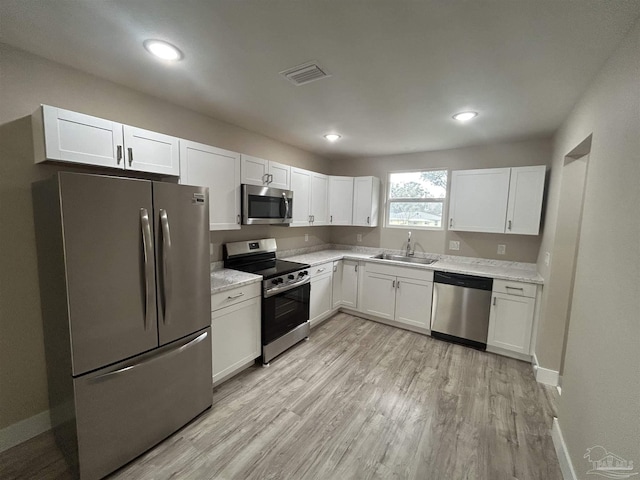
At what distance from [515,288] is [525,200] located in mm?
1024

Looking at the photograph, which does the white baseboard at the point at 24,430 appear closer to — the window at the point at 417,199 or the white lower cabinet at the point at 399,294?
the white lower cabinet at the point at 399,294

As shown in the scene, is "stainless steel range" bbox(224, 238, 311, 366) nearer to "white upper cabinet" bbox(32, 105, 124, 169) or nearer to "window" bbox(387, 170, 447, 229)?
"white upper cabinet" bbox(32, 105, 124, 169)

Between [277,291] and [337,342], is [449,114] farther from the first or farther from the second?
[337,342]

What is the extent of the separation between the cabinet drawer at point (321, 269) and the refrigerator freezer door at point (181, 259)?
1.56m

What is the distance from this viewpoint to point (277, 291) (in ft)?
8.89

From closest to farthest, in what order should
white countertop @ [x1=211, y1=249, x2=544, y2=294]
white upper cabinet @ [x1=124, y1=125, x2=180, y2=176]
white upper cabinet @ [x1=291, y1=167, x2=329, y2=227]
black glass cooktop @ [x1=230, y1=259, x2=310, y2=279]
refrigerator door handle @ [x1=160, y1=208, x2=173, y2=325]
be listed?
refrigerator door handle @ [x1=160, y1=208, x2=173, y2=325] < white upper cabinet @ [x1=124, y1=125, x2=180, y2=176] < white countertop @ [x1=211, y1=249, x2=544, y2=294] < black glass cooktop @ [x1=230, y1=259, x2=310, y2=279] < white upper cabinet @ [x1=291, y1=167, x2=329, y2=227]

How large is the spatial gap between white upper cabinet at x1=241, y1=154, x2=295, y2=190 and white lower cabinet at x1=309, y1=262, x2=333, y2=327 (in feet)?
3.84

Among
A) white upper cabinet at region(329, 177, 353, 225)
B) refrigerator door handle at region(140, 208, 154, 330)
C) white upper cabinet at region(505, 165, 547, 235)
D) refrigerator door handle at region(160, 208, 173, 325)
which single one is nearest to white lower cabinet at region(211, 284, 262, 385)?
refrigerator door handle at region(160, 208, 173, 325)

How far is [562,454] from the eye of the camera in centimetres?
165

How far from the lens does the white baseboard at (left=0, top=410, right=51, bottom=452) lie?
5.56 feet

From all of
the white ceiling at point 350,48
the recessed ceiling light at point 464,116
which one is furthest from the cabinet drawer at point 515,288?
the recessed ceiling light at point 464,116

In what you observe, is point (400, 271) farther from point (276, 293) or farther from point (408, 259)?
point (276, 293)

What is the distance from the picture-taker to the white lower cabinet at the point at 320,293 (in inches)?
135

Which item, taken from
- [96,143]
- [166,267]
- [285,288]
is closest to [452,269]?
[285,288]
